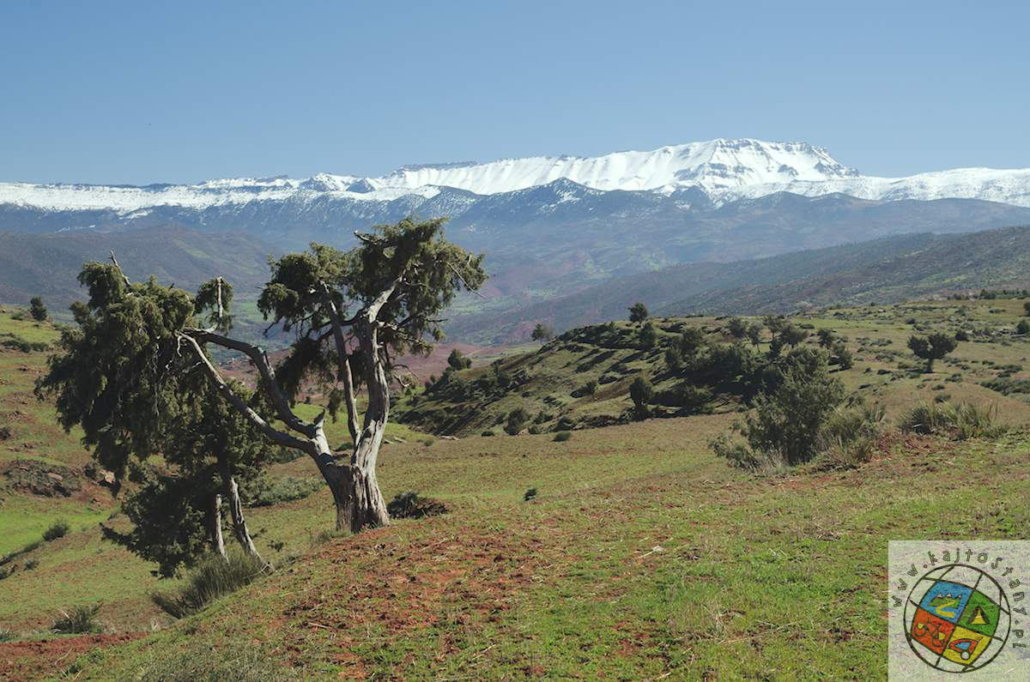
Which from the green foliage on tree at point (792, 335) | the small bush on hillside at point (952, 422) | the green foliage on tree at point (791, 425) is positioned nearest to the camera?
the small bush on hillside at point (952, 422)

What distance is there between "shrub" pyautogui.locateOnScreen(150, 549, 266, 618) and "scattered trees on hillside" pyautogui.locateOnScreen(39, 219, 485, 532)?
8.81ft

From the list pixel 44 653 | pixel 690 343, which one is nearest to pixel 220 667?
pixel 44 653

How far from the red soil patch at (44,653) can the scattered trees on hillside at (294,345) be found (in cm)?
567

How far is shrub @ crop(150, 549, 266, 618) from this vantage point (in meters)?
16.9

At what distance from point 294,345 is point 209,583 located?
8.62 m

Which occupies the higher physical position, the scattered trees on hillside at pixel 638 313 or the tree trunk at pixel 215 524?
the scattered trees on hillside at pixel 638 313

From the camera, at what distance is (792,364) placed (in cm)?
6400

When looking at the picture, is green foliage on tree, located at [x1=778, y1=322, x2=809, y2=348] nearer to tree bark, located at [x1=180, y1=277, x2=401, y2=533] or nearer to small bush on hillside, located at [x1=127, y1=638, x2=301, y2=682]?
tree bark, located at [x1=180, y1=277, x2=401, y2=533]

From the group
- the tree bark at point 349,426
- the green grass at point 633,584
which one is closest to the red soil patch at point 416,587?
the green grass at point 633,584

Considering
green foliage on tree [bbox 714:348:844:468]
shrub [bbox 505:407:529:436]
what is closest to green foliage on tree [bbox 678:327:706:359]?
shrub [bbox 505:407:529:436]

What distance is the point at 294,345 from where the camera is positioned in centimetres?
2392

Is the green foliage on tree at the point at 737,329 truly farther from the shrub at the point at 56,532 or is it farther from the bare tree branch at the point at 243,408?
the bare tree branch at the point at 243,408

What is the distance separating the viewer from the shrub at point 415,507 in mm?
19875

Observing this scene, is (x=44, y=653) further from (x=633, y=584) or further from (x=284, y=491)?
(x=284, y=491)
